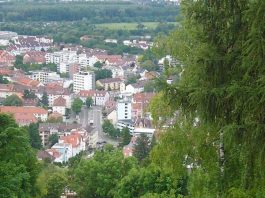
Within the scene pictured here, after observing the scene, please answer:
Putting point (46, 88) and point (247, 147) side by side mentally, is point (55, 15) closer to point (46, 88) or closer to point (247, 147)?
Result: point (46, 88)

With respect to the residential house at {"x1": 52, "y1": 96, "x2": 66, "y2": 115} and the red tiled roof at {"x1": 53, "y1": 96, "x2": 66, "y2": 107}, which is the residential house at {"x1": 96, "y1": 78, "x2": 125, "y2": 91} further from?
the residential house at {"x1": 52, "y1": 96, "x2": 66, "y2": 115}

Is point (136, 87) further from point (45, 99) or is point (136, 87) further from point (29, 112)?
point (29, 112)

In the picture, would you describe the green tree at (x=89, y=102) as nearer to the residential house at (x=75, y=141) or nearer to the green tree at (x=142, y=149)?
the residential house at (x=75, y=141)

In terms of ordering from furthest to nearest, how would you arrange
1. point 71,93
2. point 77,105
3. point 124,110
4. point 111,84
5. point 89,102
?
1. point 111,84
2. point 71,93
3. point 89,102
4. point 77,105
5. point 124,110

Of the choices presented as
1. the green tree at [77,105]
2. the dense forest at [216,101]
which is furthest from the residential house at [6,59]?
the dense forest at [216,101]

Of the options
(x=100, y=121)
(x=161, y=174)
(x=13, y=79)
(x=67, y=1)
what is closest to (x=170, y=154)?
(x=161, y=174)

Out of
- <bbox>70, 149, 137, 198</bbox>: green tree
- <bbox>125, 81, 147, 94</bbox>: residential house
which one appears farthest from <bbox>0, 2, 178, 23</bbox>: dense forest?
<bbox>70, 149, 137, 198</bbox>: green tree

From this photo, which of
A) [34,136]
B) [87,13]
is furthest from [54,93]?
[87,13]

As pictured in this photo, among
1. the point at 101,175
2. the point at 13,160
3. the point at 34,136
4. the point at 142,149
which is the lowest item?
the point at 34,136
